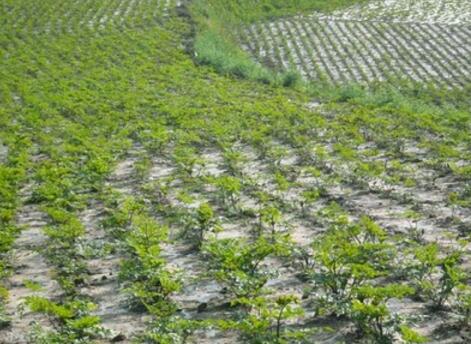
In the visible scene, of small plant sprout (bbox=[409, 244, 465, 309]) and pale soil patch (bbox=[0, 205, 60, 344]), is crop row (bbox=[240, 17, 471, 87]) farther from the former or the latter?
small plant sprout (bbox=[409, 244, 465, 309])

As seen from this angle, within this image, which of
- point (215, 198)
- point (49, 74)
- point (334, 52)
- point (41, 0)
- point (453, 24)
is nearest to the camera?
point (215, 198)

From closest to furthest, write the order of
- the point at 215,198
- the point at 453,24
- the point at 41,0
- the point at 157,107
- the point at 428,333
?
1. the point at 428,333
2. the point at 215,198
3. the point at 157,107
4. the point at 453,24
5. the point at 41,0

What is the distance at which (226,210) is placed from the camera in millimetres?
9000

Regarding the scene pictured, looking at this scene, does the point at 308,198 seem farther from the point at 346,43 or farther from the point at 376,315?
the point at 346,43

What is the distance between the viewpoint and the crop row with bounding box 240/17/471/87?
22.6 m

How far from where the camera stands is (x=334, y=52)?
25.9 metres

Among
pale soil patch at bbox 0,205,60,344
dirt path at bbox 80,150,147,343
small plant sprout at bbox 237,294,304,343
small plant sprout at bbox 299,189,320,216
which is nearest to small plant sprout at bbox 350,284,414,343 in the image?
small plant sprout at bbox 237,294,304,343

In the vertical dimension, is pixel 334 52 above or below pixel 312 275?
below

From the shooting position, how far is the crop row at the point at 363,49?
22594mm

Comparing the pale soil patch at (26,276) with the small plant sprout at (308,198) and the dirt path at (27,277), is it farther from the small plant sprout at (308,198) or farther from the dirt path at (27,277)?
the small plant sprout at (308,198)

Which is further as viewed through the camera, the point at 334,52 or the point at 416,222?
the point at 334,52

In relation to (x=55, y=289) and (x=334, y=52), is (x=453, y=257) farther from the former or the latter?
(x=334, y=52)

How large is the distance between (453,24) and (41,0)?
64.6 ft

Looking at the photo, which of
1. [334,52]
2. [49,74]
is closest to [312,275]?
[49,74]
